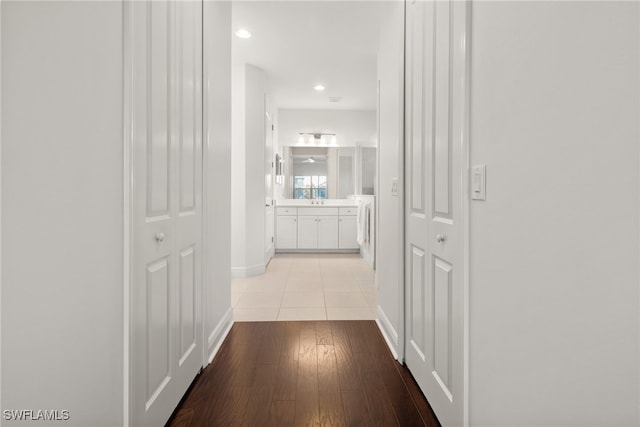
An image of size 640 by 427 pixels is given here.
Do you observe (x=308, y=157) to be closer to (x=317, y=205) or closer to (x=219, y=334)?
→ (x=317, y=205)

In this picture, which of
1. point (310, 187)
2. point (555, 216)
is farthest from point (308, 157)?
point (555, 216)

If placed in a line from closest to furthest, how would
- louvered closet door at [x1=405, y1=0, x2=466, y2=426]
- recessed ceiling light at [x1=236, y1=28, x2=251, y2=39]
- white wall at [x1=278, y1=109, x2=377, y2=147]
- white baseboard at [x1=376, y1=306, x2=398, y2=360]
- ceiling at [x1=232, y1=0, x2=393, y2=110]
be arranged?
1. louvered closet door at [x1=405, y1=0, x2=466, y2=426]
2. white baseboard at [x1=376, y1=306, x2=398, y2=360]
3. ceiling at [x1=232, y1=0, x2=393, y2=110]
4. recessed ceiling light at [x1=236, y1=28, x2=251, y2=39]
5. white wall at [x1=278, y1=109, x2=377, y2=147]

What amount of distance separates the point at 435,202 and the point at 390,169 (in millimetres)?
885

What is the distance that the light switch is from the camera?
1155 mm

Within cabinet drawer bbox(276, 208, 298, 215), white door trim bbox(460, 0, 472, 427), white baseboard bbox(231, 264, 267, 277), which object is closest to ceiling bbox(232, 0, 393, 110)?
white door trim bbox(460, 0, 472, 427)

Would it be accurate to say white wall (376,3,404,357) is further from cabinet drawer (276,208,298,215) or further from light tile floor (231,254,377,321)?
cabinet drawer (276,208,298,215)

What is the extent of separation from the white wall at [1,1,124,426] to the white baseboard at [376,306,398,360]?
1.51 meters

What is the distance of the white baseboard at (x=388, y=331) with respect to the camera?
7.18ft

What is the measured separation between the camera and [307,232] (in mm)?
6195

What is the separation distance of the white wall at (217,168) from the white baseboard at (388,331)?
1.09 metres

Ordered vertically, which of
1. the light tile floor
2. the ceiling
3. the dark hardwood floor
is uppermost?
the ceiling

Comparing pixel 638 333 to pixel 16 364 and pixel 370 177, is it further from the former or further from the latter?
pixel 370 177

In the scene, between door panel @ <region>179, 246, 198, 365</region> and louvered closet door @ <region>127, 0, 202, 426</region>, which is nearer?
louvered closet door @ <region>127, 0, 202, 426</region>

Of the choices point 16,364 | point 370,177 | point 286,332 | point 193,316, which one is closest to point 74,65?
point 16,364
